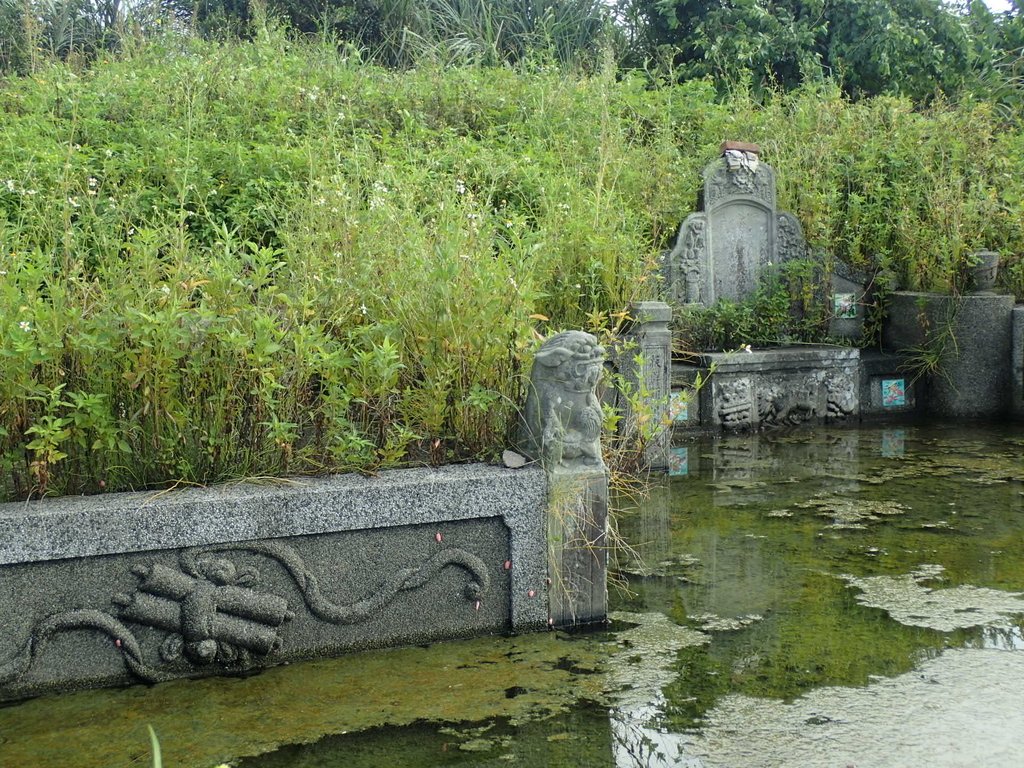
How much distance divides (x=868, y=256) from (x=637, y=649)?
590 cm

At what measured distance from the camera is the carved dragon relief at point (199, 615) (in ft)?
11.7

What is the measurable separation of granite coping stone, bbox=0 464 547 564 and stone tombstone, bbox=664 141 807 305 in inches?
178

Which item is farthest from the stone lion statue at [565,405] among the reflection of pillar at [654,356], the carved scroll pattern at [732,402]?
the carved scroll pattern at [732,402]

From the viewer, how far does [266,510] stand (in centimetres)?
371

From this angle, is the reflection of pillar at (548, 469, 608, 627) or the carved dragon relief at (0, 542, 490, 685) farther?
the reflection of pillar at (548, 469, 608, 627)

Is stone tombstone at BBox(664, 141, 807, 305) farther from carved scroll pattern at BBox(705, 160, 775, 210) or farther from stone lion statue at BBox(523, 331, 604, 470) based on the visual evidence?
stone lion statue at BBox(523, 331, 604, 470)

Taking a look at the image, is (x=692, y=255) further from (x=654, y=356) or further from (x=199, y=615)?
(x=199, y=615)

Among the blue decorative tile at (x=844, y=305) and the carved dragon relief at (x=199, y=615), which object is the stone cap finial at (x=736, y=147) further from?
the carved dragon relief at (x=199, y=615)

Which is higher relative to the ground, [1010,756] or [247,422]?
[247,422]

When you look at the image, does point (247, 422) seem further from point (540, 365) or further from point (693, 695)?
point (693, 695)

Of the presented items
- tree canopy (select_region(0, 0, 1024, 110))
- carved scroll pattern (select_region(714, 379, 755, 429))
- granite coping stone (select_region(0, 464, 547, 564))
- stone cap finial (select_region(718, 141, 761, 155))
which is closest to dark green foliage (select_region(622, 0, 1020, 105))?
tree canopy (select_region(0, 0, 1024, 110))

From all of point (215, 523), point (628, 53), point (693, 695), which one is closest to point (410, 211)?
point (215, 523)

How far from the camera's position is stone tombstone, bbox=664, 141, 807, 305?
27.2 ft

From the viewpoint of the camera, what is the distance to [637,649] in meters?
3.93
